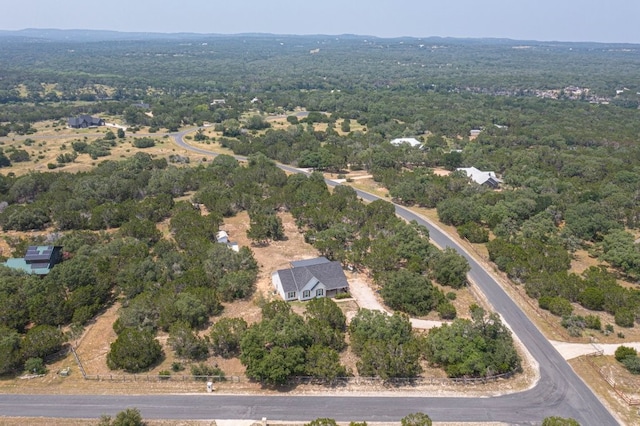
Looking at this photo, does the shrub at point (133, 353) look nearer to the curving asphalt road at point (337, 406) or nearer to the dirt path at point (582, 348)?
the curving asphalt road at point (337, 406)

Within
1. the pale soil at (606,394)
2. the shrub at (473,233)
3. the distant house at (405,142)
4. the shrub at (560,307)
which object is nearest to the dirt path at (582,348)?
the pale soil at (606,394)

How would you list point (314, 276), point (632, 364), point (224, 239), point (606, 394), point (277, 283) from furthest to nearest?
1. point (224, 239)
2. point (277, 283)
3. point (314, 276)
4. point (632, 364)
5. point (606, 394)

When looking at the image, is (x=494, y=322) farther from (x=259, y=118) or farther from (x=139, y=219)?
(x=259, y=118)

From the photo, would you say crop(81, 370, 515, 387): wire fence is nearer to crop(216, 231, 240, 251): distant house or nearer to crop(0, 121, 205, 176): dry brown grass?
crop(216, 231, 240, 251): distant house

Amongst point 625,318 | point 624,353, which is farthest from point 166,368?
point 625,318

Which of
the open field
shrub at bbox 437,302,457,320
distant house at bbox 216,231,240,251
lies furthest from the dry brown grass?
shrub at bbox 437,302,457,320

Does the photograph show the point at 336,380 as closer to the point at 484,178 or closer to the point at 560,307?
the point at 560,307
